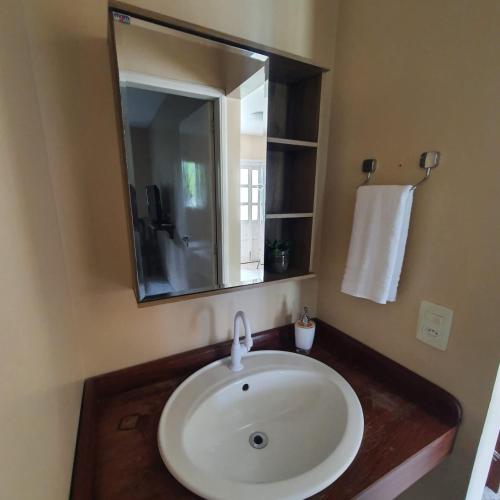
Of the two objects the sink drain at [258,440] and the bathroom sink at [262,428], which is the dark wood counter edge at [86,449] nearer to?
the bathroom sink at [262,428]

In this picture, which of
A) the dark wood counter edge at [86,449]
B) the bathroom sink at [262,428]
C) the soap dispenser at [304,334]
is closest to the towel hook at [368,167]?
the soap dispenser at [304,334]

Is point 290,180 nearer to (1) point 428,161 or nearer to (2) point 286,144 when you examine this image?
(2) point 286,144

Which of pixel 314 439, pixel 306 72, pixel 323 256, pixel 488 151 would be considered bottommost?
pixel 314 439

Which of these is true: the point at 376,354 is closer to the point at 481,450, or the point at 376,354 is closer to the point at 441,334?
the point at 441,334

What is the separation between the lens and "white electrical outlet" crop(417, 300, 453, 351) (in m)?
0.82

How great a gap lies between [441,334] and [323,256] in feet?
1.70

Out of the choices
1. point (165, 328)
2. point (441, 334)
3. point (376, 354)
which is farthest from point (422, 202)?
point (165, 328)

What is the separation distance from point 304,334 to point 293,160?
0.72 m

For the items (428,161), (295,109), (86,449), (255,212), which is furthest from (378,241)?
(86,449)

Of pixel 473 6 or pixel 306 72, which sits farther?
pixel 306 72

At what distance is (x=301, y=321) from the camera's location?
115 centimetres

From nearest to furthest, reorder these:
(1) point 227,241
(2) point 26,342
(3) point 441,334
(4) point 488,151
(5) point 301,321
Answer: (2) point 26,342 → (4) point 488,151 → (3) point 441,334 → (1) point 227,241 → (5) point 301,321

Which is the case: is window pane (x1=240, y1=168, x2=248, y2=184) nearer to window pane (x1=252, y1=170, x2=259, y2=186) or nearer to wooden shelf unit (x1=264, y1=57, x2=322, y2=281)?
window pane (x1=252, y1=170, x2=259, y2=186)

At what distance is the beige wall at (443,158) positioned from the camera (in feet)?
2.31
